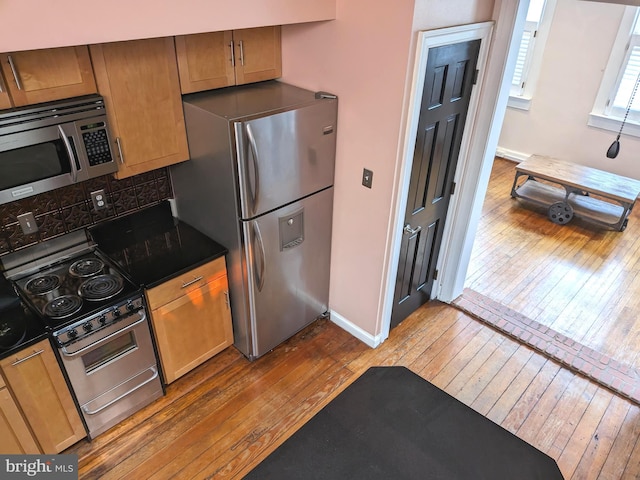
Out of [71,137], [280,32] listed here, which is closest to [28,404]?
[71,137]

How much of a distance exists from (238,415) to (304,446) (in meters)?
0.53

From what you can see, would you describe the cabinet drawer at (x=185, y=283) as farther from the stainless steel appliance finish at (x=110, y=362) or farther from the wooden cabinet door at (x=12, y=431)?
the wooden cabinet door at (x=12, y=431)

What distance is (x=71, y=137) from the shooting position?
7.01 feet

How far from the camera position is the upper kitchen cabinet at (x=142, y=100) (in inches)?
85.7

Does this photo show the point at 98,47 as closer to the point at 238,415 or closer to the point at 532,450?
the point at 238,415

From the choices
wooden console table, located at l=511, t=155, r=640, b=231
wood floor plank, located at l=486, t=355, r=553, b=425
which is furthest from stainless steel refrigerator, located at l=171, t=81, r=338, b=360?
wooden console table, located at l=511, t=155, r=640, b=231

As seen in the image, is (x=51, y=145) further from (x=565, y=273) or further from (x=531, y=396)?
(x=565, y=273)

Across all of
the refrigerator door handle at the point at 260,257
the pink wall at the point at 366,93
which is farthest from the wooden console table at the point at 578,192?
the refrigerator door handle at the point at 260,257

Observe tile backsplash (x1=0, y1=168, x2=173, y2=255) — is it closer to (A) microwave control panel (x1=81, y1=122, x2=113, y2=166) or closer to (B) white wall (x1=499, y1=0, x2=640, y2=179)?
(A) microwave control panel (x1=81, y1=122, x2=113, y2=166)

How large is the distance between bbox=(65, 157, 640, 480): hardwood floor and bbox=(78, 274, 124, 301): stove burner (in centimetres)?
81

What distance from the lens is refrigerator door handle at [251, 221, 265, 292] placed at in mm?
2576

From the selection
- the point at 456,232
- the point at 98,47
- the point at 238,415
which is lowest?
the point at 238,415

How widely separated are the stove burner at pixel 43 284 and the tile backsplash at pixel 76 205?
20cm

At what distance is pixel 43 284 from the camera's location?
2393 mm
